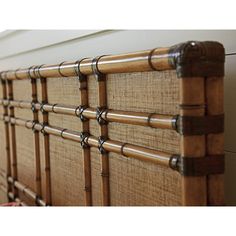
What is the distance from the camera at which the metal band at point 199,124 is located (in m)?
0.68

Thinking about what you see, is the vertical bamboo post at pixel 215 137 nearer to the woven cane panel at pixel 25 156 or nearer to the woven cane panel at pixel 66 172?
the woven cane panel at pixel 66 172

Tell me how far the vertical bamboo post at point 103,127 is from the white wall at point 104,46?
0.49 ft

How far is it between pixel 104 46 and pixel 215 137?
0.62 m

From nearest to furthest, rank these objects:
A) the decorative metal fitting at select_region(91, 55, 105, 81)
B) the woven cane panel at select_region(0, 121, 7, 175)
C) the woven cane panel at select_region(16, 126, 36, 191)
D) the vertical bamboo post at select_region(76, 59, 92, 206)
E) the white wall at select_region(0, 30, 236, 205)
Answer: the white wall at select_region(0, 30, 236, 205) < the decorative metal fitting at select_region(91, 55, 105, 81) < the vertical bamboo post at select_region(76, 59, 92, 206) < the woven cane panel at select_region(16, 126, 36, 191) < the woven cane panel at select_region(0, 121, 7, 175)

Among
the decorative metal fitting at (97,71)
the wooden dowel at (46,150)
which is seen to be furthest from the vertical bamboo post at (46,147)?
the decorative metal fitting at (97,71)

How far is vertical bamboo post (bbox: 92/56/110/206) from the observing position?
99 cm

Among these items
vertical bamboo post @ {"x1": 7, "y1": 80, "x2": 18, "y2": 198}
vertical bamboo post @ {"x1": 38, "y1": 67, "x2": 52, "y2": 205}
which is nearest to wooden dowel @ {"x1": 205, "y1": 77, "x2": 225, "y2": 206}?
vertical bamboo post @ {"x1": 38, "y1": 67, "x2": 52, "y2": 205}

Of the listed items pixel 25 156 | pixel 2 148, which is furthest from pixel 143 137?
pixel 2 148

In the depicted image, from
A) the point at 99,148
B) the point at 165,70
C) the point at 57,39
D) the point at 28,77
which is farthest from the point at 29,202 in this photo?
the point at 165,70

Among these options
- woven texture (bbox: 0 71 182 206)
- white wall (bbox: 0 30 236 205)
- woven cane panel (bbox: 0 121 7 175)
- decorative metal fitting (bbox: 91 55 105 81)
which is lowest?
woven cane panel (bbox: 0 121 7 175)

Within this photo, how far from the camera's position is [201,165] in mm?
696

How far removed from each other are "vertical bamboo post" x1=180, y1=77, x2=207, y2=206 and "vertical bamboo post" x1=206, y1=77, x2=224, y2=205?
10 millimetres

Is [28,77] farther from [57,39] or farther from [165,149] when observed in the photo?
[165,149]

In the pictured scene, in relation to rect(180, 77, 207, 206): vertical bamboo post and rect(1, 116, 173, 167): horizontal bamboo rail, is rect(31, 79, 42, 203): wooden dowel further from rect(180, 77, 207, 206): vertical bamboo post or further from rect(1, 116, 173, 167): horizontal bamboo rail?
rect(180, 77, 207, 206): vertical bamboo post
